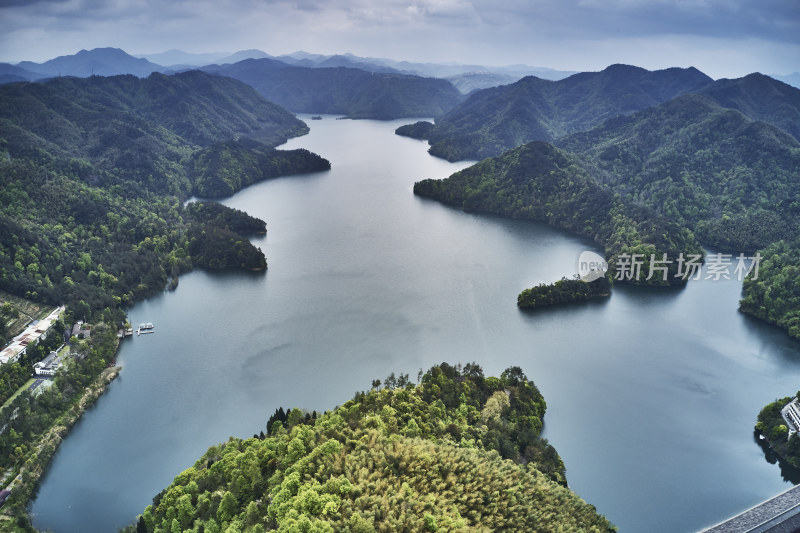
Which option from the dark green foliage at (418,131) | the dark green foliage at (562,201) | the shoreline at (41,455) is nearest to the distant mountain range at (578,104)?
the dark green foliage at (418,131)

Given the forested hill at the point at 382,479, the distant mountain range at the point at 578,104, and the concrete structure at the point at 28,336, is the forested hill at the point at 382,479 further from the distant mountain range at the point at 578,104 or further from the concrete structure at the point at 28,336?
the distant mountain range at the point at 578,104

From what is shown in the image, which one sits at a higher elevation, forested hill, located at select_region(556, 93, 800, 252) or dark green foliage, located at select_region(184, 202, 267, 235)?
forested hill, located at select_region(556, 93, 800, 252)

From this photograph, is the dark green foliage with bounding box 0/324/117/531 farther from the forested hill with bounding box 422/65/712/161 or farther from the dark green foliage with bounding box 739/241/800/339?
the forested hill with bounding box 422/65/712/161

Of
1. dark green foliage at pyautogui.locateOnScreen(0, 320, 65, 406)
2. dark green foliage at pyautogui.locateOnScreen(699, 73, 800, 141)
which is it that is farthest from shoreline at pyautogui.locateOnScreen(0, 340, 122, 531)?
dark green foliage at pyautogui.locateOnScreen(699, 73, 800, 141)

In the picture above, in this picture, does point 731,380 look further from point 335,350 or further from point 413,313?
point 335,350

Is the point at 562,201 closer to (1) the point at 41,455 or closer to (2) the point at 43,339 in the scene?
(2) the point at 43,339
